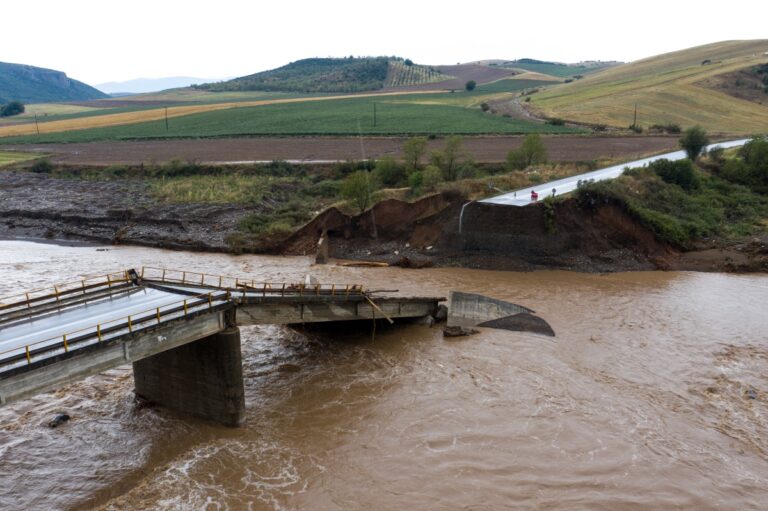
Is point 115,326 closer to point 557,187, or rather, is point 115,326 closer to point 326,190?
point 557,187

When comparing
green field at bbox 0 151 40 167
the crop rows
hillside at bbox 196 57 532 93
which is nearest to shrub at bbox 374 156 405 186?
green field at bbox 0 151 40 167

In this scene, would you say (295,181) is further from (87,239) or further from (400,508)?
(400,508)

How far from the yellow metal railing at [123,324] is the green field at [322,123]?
63.9 m

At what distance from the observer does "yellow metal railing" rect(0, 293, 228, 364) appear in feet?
49.6

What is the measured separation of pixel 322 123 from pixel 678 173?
59.1 metres

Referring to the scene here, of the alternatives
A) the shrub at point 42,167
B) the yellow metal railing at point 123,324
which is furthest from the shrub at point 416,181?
the shrub at point 42,167

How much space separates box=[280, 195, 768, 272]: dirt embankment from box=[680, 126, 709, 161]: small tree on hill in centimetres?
1770

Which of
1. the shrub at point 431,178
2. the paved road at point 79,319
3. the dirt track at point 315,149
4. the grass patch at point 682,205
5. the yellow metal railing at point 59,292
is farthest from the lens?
the dirt track at point 315,149

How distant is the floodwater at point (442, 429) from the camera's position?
16.2m

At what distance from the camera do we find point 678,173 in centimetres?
4897

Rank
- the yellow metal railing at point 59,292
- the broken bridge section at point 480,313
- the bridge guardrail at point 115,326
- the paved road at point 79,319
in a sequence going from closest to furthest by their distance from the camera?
the bridge guardrail at point 115,326 < the paved road at point 79,319 < the yellow metal railing at point 59,292 < the broken bridge section at point 480,313

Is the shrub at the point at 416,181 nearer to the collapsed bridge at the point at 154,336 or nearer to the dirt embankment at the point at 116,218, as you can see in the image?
the dirt embankment at the point at 116,218

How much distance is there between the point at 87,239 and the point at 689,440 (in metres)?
45.7

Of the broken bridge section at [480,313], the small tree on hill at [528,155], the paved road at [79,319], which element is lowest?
the broken bridge section at [480,313]
